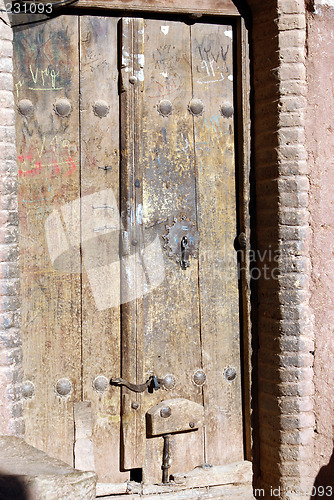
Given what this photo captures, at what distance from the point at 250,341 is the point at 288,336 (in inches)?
9.3

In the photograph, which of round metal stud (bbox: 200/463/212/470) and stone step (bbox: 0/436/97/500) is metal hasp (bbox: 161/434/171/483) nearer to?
round metal stud (bbox: 200/463/212/470)

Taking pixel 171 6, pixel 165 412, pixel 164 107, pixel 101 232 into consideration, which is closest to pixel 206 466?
pixel 165 412

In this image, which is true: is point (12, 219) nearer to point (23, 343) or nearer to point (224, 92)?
point (23, 343)

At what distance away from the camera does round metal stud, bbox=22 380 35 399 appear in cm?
263

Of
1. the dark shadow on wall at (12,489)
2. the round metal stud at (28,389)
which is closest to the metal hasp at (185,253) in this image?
the round metal stud at (28,389)

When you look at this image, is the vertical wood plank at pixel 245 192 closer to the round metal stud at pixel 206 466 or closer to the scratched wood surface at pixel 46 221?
the round metal stud at pixel 206 466

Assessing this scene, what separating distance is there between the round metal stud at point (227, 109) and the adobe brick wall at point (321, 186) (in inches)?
16.0

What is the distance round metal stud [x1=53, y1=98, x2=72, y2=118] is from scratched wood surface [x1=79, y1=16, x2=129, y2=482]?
7 cm

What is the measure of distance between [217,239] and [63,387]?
1079mm

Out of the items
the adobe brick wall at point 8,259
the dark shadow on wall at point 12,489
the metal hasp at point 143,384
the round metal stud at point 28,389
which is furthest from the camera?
the metal hasp at point 143,384

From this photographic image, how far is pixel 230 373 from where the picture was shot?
2912 millimetres

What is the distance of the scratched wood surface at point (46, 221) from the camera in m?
2.67

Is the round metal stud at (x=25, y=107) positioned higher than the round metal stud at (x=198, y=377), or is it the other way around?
the round metal stud at (x=25, y=107)

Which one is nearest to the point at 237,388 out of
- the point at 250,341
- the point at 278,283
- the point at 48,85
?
the point at 250,341
